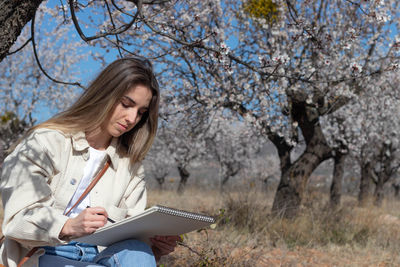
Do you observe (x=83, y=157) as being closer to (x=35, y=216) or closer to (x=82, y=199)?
(x=82, y=199)

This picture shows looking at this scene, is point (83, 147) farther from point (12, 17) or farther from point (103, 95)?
point (12, 17)

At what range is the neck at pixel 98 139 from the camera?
2.06 metres

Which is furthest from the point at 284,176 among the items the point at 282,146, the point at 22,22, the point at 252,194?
the point at 22,22

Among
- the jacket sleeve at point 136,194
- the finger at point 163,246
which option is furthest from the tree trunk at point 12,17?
the finger at point 163,246

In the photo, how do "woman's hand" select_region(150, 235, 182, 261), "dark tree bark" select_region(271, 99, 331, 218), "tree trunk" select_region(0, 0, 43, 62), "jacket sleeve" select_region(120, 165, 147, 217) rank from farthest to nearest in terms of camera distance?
"dark tree bark" select_region(271, 99, 331, 218)
"jacket sleeve" select_region(120, 165, 147, 217)
"woman's hand" select_region(150, 235, 182, 261)
"tree trunk" select_region(0, 0, 43, 62)

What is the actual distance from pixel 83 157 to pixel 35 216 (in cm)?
45

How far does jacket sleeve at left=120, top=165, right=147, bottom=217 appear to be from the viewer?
215cm

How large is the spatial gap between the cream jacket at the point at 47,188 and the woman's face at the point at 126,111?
111 mm

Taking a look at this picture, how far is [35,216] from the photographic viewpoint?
5.12ft

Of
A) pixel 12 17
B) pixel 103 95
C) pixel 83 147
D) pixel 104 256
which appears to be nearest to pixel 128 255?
pixel 104 256

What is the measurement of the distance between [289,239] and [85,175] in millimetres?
3465

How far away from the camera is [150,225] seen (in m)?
1.68

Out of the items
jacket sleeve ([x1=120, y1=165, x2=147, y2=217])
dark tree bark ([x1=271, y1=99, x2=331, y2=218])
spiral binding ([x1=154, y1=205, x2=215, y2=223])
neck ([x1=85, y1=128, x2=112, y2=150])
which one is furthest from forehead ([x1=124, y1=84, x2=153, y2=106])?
dark tree bark ([x1=271, y1=99, x2=331, y2=218])

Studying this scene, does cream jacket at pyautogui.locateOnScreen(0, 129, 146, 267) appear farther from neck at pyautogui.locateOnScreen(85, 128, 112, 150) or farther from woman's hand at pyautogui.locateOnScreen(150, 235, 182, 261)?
woman's hand at pyautogui.locateOnScreen(150, 235, 182, 261)
